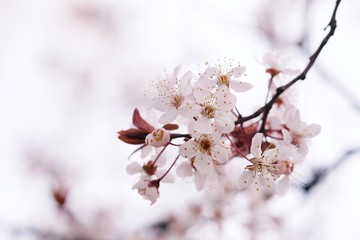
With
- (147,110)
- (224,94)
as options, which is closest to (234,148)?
(224,94)

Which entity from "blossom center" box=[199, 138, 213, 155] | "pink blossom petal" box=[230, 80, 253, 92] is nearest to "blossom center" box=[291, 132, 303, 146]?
"pink blossom petal" box=[230, 80, 253, 92]

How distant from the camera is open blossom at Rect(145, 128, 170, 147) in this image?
4.56ft

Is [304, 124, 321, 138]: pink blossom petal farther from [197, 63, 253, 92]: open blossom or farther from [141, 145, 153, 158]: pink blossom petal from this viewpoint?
[141, 145, 153, 158]: pink blossom petal

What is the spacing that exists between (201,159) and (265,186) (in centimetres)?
23

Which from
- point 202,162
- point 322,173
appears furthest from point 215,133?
point 322,173

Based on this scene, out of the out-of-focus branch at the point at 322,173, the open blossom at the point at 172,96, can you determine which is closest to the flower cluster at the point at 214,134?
the open blossom at the point at 172,96

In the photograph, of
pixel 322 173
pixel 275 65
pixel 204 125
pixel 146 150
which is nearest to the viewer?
pixel 204 125

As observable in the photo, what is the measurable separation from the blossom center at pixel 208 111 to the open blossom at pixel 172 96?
71 mm

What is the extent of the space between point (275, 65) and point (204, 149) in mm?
588

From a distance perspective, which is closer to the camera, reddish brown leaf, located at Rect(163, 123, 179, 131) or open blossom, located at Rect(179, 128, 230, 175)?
open blossom, located at Rect(179, 128, 230, 175)

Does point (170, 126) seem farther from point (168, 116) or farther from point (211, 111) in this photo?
point (211, 111)

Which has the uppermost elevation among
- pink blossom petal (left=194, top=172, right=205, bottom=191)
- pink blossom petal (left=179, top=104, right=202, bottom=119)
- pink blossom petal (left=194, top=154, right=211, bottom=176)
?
pink blossom petal (left=179, top=104, right=202, bottom=119)

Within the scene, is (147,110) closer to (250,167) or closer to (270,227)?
(250,167)

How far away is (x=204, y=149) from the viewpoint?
1341 millimetres
